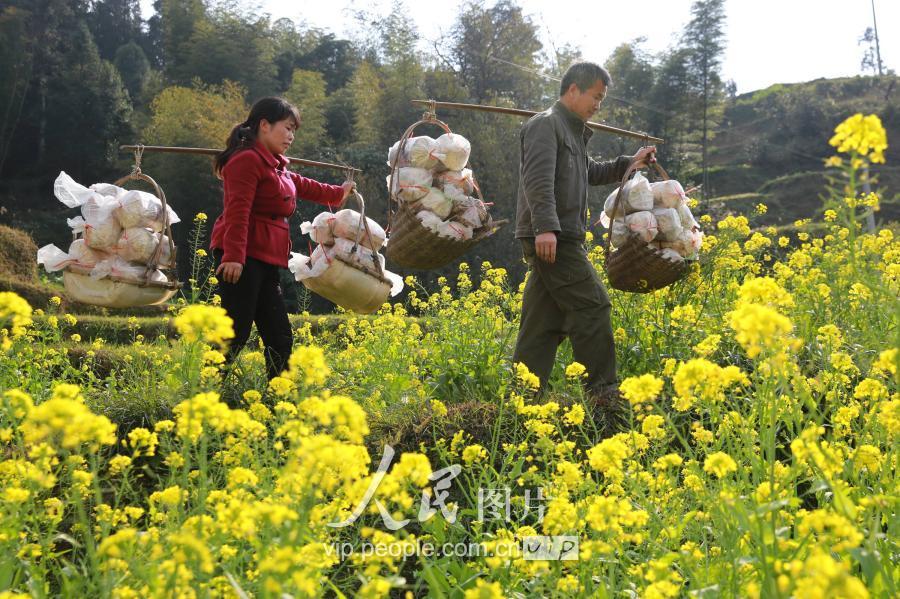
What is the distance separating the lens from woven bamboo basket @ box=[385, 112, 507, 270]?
394cm

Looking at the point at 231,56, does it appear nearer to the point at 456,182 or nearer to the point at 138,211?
the point at 138,211

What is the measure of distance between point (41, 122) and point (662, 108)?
24176 millimetres

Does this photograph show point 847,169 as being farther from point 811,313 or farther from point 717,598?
point 811,313

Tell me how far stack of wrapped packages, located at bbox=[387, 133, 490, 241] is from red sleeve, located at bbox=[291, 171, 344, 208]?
0.53 metres

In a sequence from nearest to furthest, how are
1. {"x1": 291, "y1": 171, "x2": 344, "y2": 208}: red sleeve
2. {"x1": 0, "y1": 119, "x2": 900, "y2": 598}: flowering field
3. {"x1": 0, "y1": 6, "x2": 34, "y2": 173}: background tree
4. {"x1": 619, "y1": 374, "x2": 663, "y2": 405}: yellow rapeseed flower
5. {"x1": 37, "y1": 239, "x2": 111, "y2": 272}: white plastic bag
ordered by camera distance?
{"x1": 0, "y1": 119, "x2": 900, "y2": 598}: flowering field < {"x1": 619, "y1": 374, "x2": 663, "y2": 405}: yellow rapeseed flower < {"x1": 37, "y1": 239, "x2": 111, "y2": 272}: white plastic bag < {"x1": 291, "y1": 171, "x2": 344, "y2": 208}: red sleeve < {"x1": 0, "y1": 6, "x2": 34, "y2": 173}: background tree

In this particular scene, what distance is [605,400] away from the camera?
154 inches

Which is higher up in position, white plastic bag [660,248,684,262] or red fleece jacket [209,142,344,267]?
red fleece jacket [209,142,344,267]

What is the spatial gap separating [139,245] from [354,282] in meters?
1.01

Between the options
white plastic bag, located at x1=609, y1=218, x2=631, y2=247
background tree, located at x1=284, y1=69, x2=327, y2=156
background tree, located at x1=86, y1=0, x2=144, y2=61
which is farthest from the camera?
background tree, located at x1=86, y1=0, x2=144, y2=61

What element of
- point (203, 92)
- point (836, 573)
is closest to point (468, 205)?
point (836, 573)

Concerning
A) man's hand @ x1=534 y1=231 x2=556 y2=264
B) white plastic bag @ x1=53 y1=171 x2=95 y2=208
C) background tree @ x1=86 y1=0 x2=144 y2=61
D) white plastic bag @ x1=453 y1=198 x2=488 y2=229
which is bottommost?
man's hand @ x1=534 y1=231 x2=556 y2=264

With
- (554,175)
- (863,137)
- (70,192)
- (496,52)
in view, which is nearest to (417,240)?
(554,175)

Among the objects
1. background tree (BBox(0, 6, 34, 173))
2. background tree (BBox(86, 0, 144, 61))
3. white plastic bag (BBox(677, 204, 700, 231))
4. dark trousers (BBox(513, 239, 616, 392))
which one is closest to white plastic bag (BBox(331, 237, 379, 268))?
dark trousers (BBox(513, 239, 616, 392))

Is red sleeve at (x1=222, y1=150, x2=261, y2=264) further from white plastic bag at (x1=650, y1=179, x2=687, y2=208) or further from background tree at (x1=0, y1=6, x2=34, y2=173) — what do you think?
background tree at (x1=0, y1=6, x2=34, y2=173)
